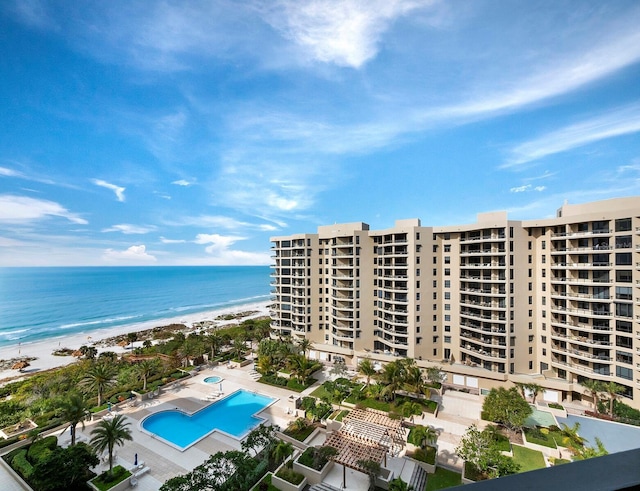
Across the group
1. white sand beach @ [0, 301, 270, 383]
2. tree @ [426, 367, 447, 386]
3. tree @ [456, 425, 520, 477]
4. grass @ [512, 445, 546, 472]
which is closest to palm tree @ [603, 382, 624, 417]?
grass @ [512, 445, 546, 472]

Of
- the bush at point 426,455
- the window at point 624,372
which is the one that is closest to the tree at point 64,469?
the bush at point 426,455

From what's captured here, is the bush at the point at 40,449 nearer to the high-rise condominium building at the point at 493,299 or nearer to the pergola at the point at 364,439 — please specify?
the pergola at the point at 364,439

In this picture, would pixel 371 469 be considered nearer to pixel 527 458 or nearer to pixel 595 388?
pixel 527 458

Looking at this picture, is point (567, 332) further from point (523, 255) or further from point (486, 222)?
point (486, 222)

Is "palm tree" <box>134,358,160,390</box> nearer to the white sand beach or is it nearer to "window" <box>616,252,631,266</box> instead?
the white sand beach

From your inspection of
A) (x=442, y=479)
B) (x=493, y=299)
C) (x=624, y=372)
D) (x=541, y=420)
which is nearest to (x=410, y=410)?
(x=442, y=479)
